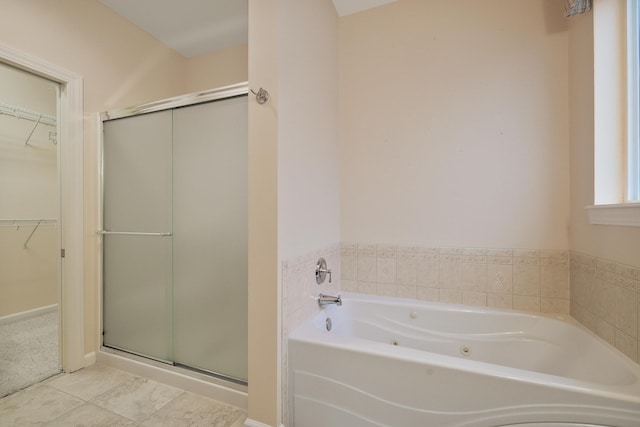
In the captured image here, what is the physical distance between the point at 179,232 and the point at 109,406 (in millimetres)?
1033

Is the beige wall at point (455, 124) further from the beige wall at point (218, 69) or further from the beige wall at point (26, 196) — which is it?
the beige wall at point (26, 196)

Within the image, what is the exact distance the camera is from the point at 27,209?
2.61 m

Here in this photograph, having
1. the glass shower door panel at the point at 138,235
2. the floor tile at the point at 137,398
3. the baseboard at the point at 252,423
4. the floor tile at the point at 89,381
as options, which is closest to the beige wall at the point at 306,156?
the baseboard at the point at 252,423

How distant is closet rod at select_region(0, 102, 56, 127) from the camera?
2.43m

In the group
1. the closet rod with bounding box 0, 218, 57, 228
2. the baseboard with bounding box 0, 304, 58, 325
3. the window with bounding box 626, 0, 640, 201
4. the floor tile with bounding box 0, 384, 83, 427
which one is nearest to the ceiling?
the window with bounding box 626, 0, 640, 201

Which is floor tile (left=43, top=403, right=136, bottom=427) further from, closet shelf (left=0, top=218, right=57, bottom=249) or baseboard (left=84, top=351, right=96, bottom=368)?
closet shelf (left=0, top=218, right=57, bottom=249)

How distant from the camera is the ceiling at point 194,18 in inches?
83.0

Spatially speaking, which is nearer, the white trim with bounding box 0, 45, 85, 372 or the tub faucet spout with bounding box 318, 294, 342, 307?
the tub faucet spout with bounding box 318, 294, 342, 307

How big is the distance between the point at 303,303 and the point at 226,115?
4.02 ft

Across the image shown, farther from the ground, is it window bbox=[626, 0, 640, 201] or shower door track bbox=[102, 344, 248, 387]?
window bbox=[626, 0, 640, 201]

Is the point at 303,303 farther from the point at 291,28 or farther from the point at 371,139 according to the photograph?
the point at 291,28

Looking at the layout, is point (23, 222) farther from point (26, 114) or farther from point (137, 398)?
point (137, 398)

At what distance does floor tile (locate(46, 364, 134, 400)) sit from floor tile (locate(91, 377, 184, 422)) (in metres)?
0.06

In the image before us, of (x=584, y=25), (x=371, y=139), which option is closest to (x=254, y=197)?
(x=371, y=139)
